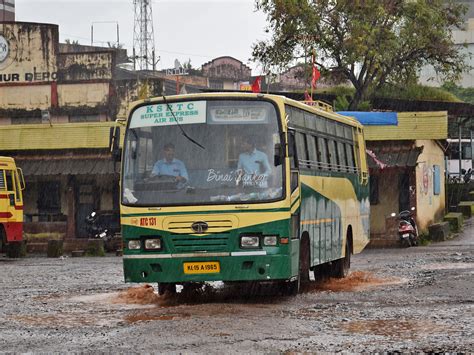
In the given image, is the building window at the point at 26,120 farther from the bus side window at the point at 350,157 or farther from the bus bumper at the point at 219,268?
the bus bumper at the point at 219,268

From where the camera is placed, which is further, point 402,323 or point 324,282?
point 324,282

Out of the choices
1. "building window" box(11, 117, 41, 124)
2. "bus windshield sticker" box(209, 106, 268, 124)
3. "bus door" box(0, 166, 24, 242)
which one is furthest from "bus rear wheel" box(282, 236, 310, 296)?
"building window" box(11, 117, 41, 124)

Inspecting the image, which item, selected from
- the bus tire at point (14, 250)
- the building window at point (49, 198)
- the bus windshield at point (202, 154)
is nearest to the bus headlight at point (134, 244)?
the bus windshield at point (202, 154)

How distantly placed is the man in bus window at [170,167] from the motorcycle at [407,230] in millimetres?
19271

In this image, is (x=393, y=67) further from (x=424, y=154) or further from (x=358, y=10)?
(x=424, y=154)

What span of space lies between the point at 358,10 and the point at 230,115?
29.4 metres

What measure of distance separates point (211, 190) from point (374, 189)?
23.9m

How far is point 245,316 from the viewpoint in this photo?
44.9ft

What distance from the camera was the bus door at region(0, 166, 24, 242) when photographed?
3475cm

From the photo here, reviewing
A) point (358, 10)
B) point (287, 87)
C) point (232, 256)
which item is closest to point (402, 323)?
point (232, 256)

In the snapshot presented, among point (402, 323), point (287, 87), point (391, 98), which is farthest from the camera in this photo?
point (287, 87)

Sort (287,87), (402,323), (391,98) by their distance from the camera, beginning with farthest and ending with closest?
(287,87) → (391,98) → (402,323)

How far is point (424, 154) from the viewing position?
39281 mm

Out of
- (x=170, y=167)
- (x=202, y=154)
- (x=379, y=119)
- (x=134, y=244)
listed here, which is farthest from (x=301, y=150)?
(x=379, y=119)
